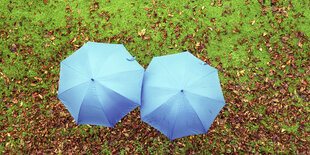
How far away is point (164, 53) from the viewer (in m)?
5.76

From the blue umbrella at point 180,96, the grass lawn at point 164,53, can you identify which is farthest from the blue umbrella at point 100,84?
the grass lawn at point 164,53

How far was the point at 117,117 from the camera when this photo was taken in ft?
13.9

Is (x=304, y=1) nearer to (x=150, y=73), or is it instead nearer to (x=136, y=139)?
(x=150, y=73)

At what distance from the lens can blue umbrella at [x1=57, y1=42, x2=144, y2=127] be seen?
3.82m

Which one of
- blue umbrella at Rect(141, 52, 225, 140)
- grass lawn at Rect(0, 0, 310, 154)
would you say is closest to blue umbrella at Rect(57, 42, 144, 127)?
blue umbrella at Rect(141, 52, 225, 140)

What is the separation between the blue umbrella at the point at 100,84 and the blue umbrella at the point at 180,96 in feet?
1.05

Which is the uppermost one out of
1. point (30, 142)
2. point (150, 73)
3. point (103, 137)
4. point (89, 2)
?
point (89, 2)

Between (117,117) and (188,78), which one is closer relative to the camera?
(188,78)

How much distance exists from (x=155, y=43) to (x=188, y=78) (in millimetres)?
2339

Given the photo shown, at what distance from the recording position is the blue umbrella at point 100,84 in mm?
3820

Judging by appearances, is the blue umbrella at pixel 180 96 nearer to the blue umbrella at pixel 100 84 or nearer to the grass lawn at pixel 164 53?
the blue umbrella at pixel 100 84

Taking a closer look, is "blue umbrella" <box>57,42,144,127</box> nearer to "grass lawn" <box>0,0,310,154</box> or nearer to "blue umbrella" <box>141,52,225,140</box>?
"blue umbrella" <box>141,52,225,140</box>

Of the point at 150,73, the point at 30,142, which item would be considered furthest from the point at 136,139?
the point at 30,142

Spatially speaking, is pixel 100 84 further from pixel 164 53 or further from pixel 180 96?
pixel 164 53
